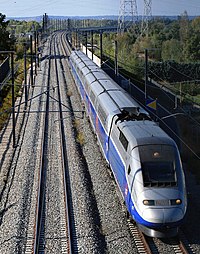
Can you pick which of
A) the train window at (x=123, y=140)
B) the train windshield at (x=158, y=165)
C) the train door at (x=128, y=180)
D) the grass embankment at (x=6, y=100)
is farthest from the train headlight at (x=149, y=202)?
the grass embankment at (x=6, y=100)

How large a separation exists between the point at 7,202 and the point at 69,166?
430 centimetres

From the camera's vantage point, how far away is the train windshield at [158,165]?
42.0ft

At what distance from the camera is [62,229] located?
14.2m

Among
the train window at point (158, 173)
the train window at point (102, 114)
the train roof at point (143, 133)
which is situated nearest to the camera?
the train window at point (158, 173)

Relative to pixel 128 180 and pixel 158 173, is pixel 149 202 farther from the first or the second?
Answer: pixel 128 180

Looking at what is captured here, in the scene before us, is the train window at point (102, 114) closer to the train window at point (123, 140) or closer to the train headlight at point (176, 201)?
the train window at point (123, 140)

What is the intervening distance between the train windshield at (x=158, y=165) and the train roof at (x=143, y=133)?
10.7 inches

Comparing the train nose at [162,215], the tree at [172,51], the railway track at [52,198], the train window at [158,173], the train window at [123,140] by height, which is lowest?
the railway track at [52,198]

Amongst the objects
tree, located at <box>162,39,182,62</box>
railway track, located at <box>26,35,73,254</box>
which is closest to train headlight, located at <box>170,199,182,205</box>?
railway track, located at <box>26,35,73,254</box>

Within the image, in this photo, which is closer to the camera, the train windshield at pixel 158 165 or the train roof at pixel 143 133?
the train windshield at pixel 158 165

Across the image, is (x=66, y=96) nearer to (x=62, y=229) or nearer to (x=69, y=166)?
(x=69, y=166)

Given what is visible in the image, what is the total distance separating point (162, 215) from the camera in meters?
12.3

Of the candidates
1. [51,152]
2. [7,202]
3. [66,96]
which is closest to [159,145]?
[7,202]

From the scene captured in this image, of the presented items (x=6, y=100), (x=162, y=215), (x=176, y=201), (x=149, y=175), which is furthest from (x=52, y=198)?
(x=6, y=100)
